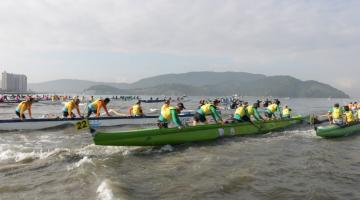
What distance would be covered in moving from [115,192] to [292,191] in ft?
15.8

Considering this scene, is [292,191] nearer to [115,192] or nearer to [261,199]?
[261,199]

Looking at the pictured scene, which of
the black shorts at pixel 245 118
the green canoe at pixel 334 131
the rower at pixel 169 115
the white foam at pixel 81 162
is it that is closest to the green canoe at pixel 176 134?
the black shorts at pixel 245 118

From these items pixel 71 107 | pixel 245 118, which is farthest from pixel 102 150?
pixel 71 107

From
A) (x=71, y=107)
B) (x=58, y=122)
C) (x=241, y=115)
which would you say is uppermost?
(x=71, y=107)

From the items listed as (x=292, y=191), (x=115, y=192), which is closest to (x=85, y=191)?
(x=115, y=192)

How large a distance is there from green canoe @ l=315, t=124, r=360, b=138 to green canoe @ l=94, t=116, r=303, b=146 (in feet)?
10.4

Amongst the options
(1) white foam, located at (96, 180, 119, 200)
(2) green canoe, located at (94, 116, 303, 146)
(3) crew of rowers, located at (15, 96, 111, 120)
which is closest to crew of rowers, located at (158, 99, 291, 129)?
(2) green canoe, located at (94, 116, 303, 146)

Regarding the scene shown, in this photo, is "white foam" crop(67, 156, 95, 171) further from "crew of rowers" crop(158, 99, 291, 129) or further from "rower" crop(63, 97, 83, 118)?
"rower" crop(63, 97, 83, 118)

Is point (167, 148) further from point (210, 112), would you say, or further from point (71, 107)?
point (71, 107)

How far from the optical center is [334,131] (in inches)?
774

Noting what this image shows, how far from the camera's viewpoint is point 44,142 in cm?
1755

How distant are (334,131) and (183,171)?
38.3ft

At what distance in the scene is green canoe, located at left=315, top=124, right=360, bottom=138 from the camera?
19.3 metres

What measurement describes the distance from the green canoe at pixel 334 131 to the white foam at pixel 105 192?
13.5 meters
